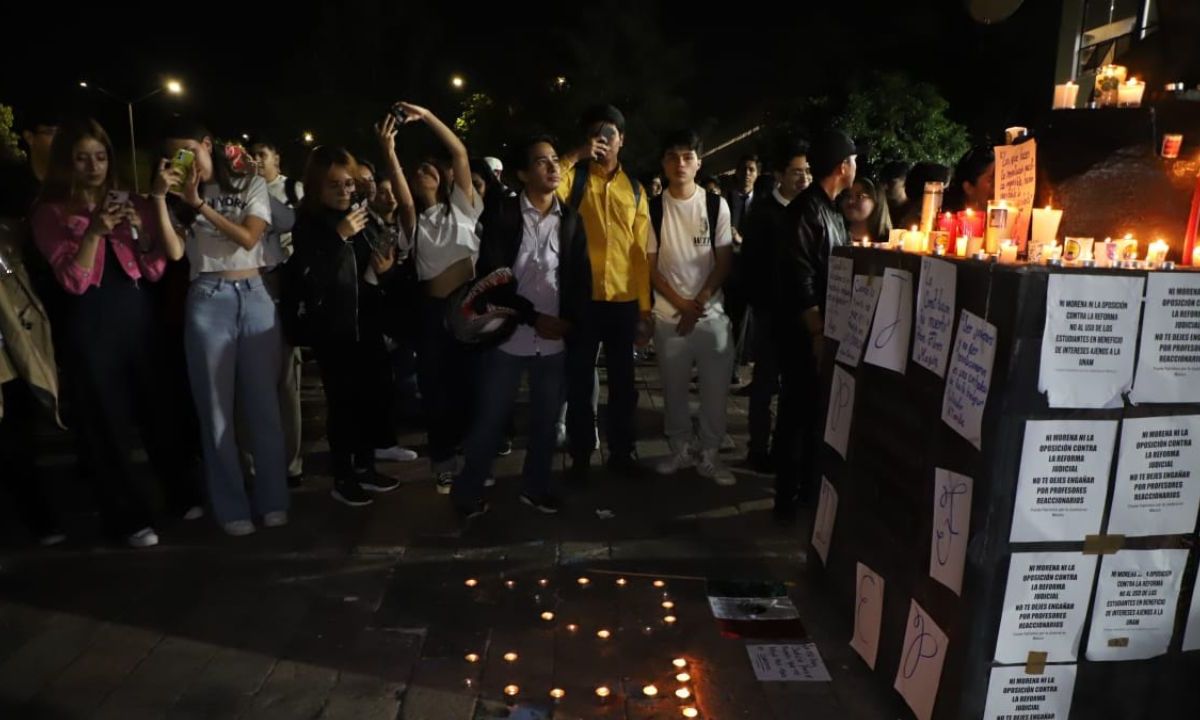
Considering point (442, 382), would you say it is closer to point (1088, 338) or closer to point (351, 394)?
point (351, 394)

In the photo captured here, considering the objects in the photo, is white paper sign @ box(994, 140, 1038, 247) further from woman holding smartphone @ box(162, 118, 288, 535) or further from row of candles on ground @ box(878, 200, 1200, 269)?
woman holding smartphone @ box(162, 118, 288, 535)

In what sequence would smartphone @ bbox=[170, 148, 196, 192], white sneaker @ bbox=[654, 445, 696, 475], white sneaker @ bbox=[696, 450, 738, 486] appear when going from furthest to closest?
1. white sneaker @ bbox=[654, 445, 696, 475]
2. white sneaker @ bbox=[696, 450, 738, 486]
3. smartphone @ bbox=[170, 148, 196, 192]

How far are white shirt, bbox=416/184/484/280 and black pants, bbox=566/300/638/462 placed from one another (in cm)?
87

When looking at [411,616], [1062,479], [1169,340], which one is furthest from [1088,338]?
[411,616]

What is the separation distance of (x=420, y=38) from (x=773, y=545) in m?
37.5

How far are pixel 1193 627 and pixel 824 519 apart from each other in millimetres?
1458

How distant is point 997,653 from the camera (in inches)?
95.7

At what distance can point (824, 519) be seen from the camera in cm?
373

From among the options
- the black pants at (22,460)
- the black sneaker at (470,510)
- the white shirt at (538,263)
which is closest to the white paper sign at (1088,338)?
the white shirt at (538,263)

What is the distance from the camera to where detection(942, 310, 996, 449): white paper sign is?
235 cm

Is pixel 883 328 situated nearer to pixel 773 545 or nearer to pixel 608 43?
pixel 773 545

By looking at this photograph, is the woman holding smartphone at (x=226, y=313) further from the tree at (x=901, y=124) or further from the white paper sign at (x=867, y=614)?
the tree at (x=901, y=124)

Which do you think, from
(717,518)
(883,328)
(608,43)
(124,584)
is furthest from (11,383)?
(608,43)

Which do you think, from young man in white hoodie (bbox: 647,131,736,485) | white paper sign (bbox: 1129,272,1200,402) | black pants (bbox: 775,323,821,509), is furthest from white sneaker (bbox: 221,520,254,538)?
white paper sign (bbox: 1129,272,1200,402)
